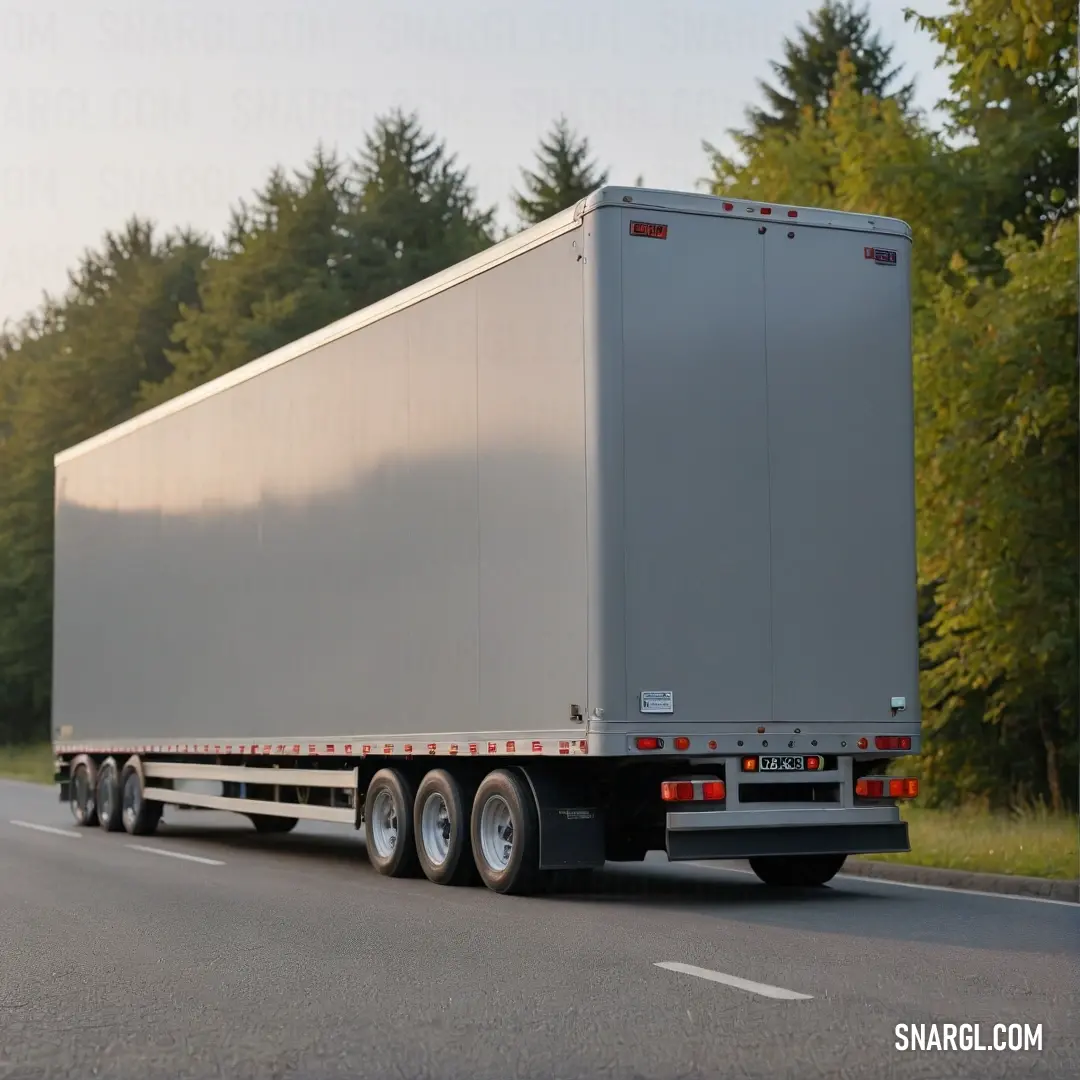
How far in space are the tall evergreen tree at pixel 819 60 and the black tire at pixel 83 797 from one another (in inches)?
1614

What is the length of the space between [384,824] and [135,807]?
6.93 m

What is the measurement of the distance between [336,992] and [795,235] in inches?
273

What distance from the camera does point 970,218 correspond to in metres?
25.4

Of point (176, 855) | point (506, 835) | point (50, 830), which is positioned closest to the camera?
point (506, 835)

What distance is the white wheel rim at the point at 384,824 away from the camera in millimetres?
15414

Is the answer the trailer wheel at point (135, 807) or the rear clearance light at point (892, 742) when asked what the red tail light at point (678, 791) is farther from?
the trailer wheel at point (135, 807)

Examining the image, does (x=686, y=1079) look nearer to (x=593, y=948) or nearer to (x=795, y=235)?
(x=593, y=948)

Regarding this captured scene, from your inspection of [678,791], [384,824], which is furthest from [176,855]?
[678,791]

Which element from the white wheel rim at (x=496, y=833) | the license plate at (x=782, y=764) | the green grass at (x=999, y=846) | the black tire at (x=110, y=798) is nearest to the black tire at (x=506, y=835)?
the white wheel rim at (x=496, y=833)

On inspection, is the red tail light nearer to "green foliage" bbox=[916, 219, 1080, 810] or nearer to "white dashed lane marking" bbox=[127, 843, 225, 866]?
"white dashed lane marking" bbox=[127, 843, 225, 866]

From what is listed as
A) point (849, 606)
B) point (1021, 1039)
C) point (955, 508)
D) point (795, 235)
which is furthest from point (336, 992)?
point (955, 508)

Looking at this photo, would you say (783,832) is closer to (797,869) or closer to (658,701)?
(658,701)

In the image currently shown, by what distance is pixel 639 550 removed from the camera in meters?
12.8

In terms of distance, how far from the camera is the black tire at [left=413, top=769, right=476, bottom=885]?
14.2 m
